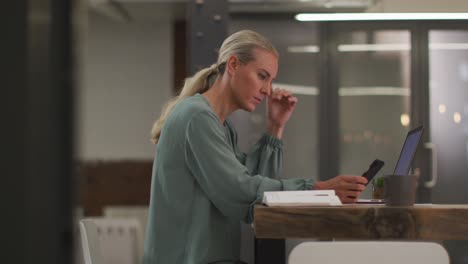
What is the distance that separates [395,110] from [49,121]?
5940 mm

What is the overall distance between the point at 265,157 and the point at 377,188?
33 centimetres

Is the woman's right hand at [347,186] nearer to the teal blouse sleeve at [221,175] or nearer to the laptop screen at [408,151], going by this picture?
the teal blouse sleeve at [221,175]

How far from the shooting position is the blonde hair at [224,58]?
1921 millimetres

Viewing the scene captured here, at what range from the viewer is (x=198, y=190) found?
69.0 inches

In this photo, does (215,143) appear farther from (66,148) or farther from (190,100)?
(66,148)

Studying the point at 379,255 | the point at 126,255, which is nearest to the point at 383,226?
the point at 379,255

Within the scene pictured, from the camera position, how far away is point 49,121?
0.20m

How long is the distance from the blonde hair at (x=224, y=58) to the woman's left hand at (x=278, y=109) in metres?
0.22

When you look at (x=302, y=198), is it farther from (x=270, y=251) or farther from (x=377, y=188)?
(x=377, y=188)

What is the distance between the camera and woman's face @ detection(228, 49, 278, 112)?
1.92 meters

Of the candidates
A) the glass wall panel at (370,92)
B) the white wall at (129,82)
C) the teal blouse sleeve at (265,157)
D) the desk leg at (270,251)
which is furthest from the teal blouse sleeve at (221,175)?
the white wall at (129,82)

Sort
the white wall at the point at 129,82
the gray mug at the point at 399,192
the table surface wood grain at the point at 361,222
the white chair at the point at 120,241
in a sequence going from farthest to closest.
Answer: the white wall at the point at 129,82, the white chair at the point at 120,241, the gray mug at the point at 399,192, the table surface wood grain at the point at 361,222

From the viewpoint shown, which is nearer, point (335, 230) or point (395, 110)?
point (335, 230)

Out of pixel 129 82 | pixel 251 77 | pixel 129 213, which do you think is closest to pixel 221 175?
pixel 251 77
